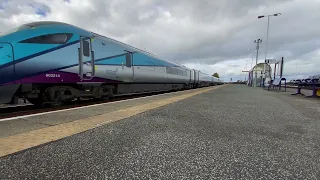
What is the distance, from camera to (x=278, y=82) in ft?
79.7

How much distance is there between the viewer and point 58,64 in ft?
21.9

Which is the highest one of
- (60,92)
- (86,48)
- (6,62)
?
(86,48)

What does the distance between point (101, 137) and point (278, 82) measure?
25200 millimetres

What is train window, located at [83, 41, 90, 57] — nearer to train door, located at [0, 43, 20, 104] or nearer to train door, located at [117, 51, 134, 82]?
train door, located at [117, 51, 134, 82]

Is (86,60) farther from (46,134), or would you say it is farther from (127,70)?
(46,134)

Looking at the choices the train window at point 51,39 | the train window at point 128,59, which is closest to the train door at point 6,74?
the train window at point 51,39

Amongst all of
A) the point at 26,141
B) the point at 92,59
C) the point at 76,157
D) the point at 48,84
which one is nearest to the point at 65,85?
the point at 48,84

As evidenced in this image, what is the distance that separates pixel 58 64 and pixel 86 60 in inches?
47.7

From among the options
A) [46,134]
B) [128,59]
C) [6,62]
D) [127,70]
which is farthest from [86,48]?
[46,134]

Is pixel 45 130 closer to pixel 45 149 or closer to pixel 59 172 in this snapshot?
pixel 45 149

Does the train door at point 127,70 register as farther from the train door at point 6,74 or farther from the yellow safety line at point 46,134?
the yellow safety line at point 46,134

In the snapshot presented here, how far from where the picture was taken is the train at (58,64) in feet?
18.5

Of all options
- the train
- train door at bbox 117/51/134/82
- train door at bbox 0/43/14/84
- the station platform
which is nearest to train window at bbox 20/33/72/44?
the train

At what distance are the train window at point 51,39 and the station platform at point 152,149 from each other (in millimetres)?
2467
